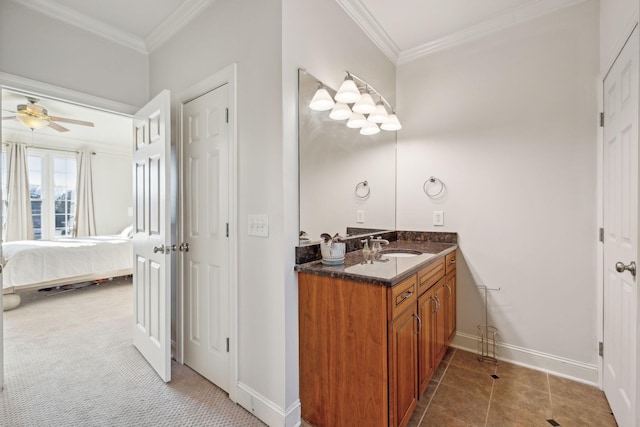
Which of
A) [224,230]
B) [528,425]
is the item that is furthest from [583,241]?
[224,230]

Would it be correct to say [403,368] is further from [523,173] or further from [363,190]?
[523,173]

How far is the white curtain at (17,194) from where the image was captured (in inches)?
203

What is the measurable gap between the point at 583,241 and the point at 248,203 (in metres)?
2.32

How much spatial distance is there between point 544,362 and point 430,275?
1.22 meters

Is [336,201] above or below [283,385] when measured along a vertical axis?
above

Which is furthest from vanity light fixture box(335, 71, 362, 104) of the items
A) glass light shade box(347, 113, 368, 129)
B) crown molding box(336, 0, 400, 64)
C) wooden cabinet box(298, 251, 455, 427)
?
wooden cabinet box(298, 251, 455, 427)

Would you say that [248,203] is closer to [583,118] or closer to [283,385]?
[283,385]

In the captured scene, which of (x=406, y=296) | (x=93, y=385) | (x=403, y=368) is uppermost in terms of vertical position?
(x=406, y=296)

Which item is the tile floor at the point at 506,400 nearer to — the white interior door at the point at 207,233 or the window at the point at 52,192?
the white interior door at the point at 207,233

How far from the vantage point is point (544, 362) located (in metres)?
2.15

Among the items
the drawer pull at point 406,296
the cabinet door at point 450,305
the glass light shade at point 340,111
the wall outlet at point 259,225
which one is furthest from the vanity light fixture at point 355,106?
the cabinet door at point 450,305

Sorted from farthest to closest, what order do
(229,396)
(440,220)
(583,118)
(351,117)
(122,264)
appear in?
(122,264) → (440,220) → (351,117) → (583,118) → (229,396)

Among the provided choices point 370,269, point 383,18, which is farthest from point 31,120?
point 370,269

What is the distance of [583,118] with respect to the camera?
6.61ft
